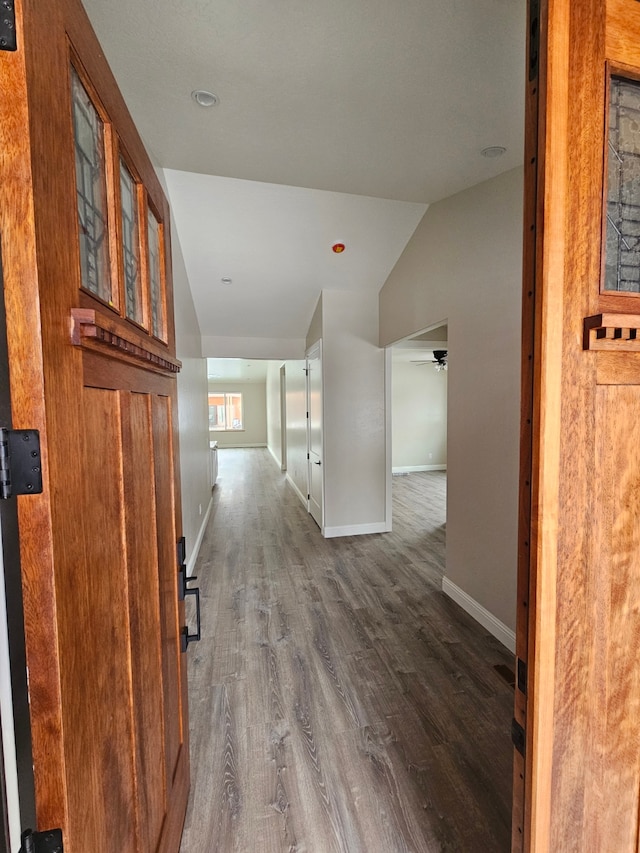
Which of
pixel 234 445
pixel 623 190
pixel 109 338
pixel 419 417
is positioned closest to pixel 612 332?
pixel 623 190

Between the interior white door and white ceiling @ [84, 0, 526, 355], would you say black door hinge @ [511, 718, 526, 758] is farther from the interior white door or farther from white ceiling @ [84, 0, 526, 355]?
the interior white door

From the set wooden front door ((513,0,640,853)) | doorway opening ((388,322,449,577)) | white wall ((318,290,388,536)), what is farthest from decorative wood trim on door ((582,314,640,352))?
doorway opening ((388,322,449,577))

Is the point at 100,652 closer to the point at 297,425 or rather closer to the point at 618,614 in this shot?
the point at 618,614

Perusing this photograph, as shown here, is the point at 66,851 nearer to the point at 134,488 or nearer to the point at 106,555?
the point at 106,555

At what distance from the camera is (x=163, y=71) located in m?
1.56

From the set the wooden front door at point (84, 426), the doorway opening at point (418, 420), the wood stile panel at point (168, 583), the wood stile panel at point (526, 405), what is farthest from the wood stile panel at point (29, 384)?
the doorway opening at point (418, 420)

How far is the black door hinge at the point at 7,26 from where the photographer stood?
437 mm

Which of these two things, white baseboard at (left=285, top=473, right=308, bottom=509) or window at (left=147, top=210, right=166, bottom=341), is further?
white baseboard at (left=285, top=473, right=308, bottom=509)

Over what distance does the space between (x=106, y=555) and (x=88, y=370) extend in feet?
1.10

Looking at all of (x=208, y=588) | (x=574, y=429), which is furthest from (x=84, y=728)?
(x=208, y=588)

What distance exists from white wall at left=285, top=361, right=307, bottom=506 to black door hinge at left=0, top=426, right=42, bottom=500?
15.5 ft

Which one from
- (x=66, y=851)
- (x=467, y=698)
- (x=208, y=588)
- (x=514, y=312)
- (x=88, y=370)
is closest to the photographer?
(x=66, y=851)

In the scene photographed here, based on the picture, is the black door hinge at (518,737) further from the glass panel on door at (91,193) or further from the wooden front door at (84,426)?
the glass panel on door at (91,193)

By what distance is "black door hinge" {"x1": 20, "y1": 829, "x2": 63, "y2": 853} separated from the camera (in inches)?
18.6
